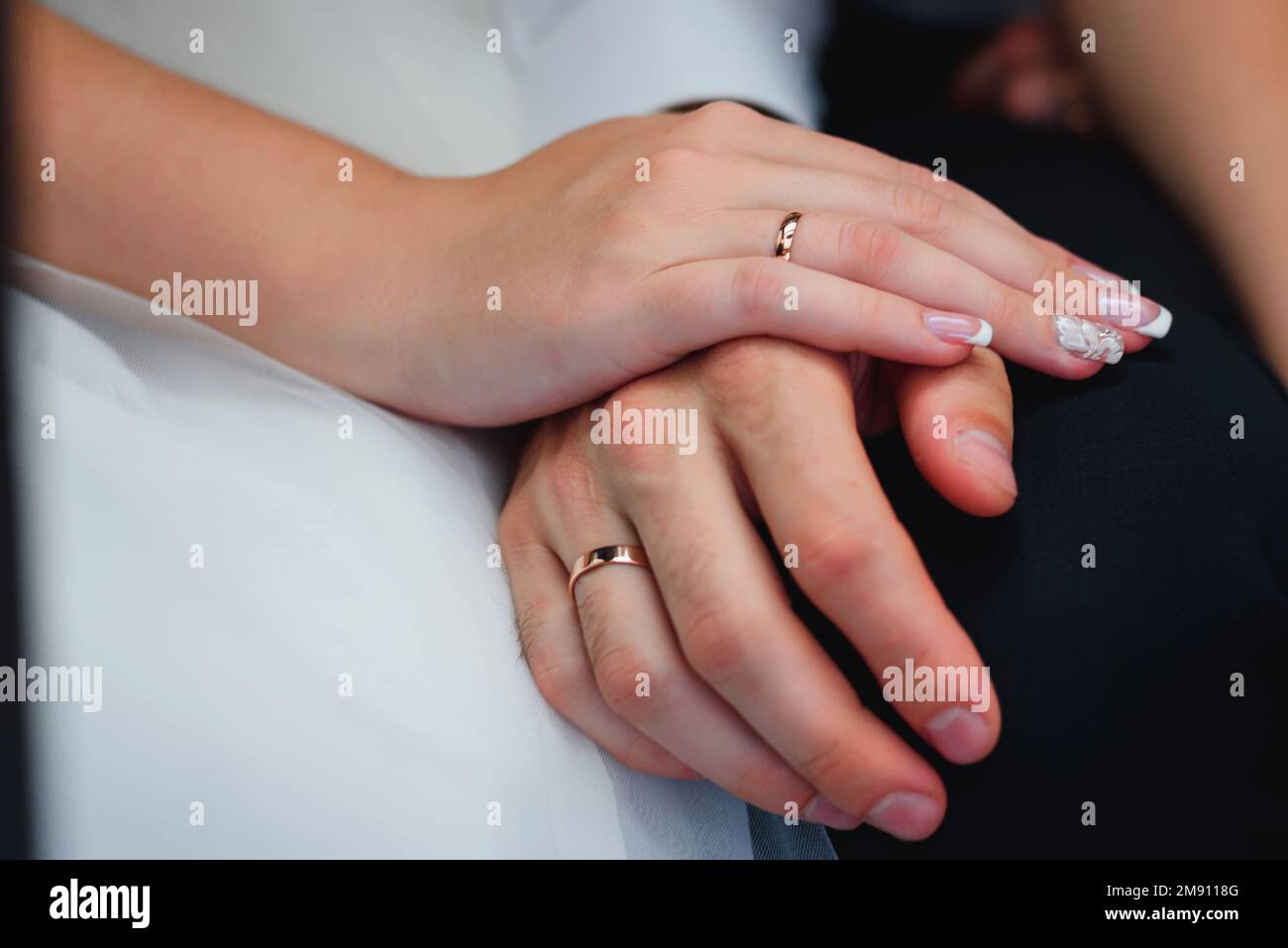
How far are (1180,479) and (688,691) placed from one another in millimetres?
292

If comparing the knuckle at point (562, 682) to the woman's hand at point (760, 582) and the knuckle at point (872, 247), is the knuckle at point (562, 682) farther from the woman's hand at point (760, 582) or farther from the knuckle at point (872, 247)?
the knuckle at point (872, 247)

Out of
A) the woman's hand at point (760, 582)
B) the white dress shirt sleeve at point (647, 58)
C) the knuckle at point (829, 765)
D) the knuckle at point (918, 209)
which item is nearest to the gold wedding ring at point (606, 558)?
the woman's hand at point (760, 582)

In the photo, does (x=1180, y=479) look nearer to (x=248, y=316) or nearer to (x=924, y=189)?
(x=924, y=189)

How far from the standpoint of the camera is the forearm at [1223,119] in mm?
746

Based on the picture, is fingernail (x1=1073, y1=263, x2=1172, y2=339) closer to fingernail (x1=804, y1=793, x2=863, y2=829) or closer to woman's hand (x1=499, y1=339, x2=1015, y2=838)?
woman's hand (x1=499, y1=339, x2=1015, y2=838)

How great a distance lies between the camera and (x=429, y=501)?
590 mm

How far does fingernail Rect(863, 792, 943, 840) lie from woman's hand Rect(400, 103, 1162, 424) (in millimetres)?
228

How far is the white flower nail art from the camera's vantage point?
57 cm

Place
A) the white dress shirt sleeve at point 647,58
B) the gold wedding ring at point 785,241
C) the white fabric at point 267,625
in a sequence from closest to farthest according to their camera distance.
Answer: the white fabric at point 267,625
the gold wedding ring at point 785,241
the white dress shirt sleeve at point 647,58

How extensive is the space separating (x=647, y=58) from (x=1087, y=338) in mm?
489

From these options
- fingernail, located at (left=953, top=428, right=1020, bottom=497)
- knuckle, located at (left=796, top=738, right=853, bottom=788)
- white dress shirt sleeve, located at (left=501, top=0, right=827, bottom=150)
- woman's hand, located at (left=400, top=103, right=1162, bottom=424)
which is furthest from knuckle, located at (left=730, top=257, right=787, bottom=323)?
white dress shirt sleeve, located at (left=501, top=0, right=827, bottom=150)

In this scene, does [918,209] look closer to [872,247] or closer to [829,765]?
[872,247]

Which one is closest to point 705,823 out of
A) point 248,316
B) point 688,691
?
point 688,691

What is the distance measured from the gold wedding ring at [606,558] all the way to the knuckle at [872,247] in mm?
203
